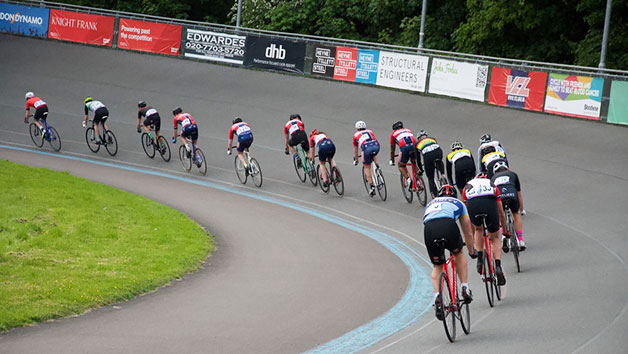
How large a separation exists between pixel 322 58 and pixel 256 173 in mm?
10000

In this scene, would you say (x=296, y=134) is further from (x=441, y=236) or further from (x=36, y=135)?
(x=441, y=236)

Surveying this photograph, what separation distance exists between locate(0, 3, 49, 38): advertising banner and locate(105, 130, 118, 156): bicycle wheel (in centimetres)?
1292

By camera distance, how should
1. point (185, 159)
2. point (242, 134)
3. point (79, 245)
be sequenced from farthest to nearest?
point (185, 159), point (242, 134), point (79, 245)

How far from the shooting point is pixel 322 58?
27828 mm

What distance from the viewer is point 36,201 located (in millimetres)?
14812

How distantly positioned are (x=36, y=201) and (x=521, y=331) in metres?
10.1

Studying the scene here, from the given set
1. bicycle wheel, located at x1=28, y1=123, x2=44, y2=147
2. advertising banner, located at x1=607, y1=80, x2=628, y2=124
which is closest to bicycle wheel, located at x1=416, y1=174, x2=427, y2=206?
advertising banner, located at x1=607, y1=80, x2=628, y2=124

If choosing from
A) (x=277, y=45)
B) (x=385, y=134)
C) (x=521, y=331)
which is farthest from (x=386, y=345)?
(x=277, y=45)

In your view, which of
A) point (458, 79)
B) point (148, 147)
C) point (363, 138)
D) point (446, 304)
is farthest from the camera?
point (458, 79)

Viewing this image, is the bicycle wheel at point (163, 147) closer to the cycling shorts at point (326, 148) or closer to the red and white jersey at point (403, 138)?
the cycling shorts at point (326, 148)

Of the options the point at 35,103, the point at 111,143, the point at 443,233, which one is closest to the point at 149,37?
the point at 35,103

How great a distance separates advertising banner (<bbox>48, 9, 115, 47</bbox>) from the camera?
3203cm

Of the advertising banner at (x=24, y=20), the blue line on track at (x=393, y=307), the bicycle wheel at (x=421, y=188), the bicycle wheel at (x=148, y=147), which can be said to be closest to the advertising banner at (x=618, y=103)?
the bicycle wheel at (x=421, y=188)

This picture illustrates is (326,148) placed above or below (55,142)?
above
